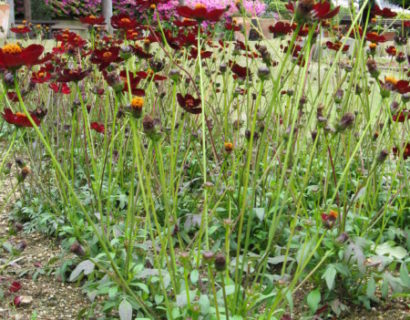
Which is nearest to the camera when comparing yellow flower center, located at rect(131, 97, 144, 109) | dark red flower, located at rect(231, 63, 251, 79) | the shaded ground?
yellow flower center, located at rect(131, 97, 144, 109)

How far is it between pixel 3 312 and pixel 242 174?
797mm

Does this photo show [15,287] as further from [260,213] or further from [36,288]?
[260,213]

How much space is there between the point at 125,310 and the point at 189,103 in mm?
585

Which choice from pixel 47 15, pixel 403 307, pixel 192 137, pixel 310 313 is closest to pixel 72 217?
pixel 192 137

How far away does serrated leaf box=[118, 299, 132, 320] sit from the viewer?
1.23 meters

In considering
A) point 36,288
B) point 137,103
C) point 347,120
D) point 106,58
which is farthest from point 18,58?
point 36,288

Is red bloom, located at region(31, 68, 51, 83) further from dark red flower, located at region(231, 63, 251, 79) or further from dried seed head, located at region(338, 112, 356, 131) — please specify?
dried seed head, located at region(338, 112, 356, 131)

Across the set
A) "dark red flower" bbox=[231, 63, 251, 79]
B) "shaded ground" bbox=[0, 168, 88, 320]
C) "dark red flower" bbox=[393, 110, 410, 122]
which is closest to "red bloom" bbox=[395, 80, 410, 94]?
"dark red flower" bbox=[393, 110, 410, 122]

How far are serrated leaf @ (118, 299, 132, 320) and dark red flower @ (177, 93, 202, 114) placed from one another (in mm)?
529

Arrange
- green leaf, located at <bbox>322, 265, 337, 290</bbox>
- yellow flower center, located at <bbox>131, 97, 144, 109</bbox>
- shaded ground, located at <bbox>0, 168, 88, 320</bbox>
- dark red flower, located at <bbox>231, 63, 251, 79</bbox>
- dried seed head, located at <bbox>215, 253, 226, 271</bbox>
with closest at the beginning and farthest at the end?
dried seed head, located at <bbox>215, 253, 226, 271</bbox> → yellow flower center, located at <bbox>131, 97, 144, 109</bbox> → green leaf, located at <bbox>322, 265, 337, 290</bbox> → shaded ground, located at <bbox>0, 168, 88, 320</bbox> → dark red flower, located at <bbox>231, 63, 251, 79</bbox>

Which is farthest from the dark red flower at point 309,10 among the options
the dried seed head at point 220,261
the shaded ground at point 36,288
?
the shaded ground at point 36,288

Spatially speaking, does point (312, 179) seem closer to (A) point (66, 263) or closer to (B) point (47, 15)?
(A) point (66, 263)

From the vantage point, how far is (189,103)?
5.04 ft

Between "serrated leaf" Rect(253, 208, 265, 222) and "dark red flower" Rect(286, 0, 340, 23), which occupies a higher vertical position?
"dark red flower" Rect(286, 0, 340, 23)
